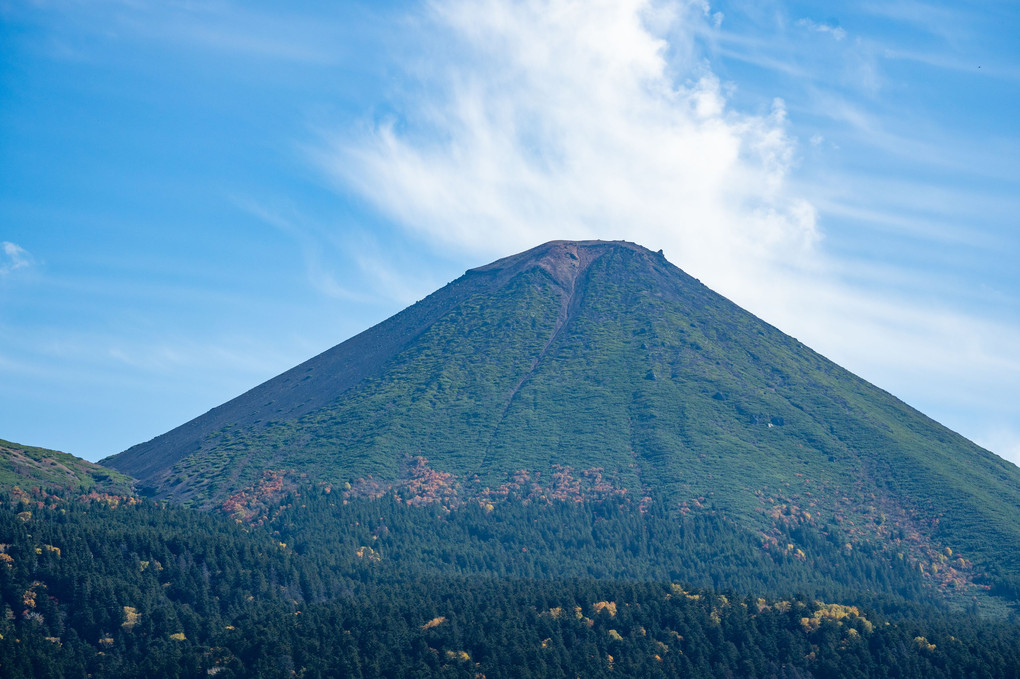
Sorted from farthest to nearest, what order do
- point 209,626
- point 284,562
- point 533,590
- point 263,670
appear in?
point 284,562
point 533,590
point 209,626
point 263,670

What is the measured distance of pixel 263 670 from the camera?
438 feet

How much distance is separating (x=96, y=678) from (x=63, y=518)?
58457 millimetres

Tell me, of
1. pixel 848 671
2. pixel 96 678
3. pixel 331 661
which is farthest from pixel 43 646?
pixel 848 671

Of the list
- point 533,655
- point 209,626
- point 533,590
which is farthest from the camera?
point 533,590

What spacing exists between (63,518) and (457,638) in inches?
3327

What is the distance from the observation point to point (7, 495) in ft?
642

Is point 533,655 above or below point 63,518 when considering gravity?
below

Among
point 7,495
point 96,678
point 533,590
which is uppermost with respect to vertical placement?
point 7,495

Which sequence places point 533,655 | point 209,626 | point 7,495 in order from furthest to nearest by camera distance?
point 7,495 → point 209,626 → point 533,655

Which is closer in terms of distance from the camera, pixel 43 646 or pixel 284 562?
pixel 43 646

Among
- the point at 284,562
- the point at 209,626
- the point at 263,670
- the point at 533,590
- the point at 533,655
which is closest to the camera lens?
the point at 263,670

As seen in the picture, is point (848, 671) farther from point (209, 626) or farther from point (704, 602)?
point (209, 626)

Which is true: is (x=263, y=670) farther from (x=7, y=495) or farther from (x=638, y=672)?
(x=7, y=495)

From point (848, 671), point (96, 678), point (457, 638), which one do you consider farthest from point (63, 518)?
point (848, 671)
